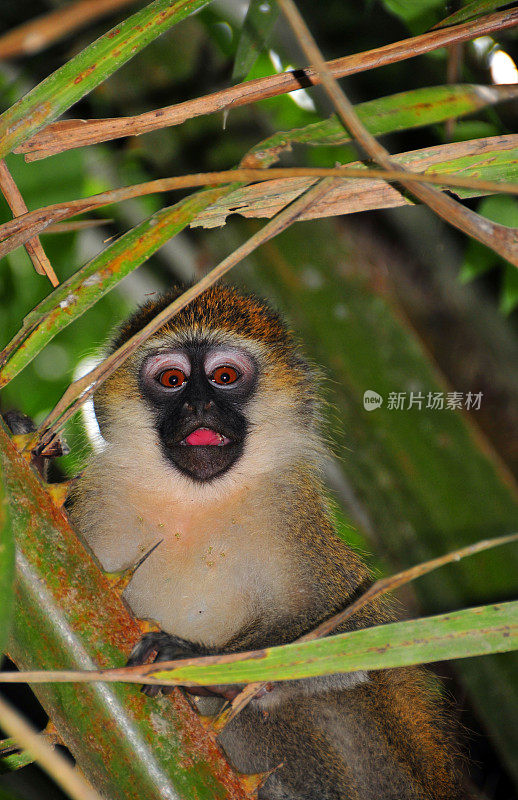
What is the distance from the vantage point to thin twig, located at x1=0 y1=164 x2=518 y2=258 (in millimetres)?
1005

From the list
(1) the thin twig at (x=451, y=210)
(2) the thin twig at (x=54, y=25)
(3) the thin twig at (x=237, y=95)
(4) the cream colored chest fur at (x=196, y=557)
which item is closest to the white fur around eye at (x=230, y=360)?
(4) the cream colored chest fur at (x=196, y=557)

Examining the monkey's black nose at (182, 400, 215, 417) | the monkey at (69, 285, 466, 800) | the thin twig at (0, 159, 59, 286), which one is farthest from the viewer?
the monkey's black nose at (182, 400, 215, 417)

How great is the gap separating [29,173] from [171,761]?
217cm

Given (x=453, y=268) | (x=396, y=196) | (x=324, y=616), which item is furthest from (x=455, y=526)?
(x=396, y=196)

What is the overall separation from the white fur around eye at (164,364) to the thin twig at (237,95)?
4.19ft

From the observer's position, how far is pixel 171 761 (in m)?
1.16

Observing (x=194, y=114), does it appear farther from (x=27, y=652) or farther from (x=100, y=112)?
(x=100, y=112)

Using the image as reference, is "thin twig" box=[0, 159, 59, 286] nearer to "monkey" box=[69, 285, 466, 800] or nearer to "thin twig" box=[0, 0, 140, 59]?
"thin twig" box=[0, 0, 140, 59]

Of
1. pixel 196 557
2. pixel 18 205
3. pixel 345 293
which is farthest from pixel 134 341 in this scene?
pixel 345 293

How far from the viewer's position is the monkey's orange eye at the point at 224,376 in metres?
2.66

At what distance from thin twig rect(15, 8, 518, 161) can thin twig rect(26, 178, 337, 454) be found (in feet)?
0.67

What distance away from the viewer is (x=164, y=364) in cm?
262

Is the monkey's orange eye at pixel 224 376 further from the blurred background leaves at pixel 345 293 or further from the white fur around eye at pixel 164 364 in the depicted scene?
the blurred background leaves at pixel 345 293

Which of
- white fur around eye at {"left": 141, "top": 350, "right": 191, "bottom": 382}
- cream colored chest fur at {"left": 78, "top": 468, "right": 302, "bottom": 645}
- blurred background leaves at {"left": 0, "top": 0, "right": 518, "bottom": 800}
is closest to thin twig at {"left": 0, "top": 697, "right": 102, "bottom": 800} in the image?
cream colored chest fur at {"left": 78, "top": 468, "right": 302, "bottom": 645}
